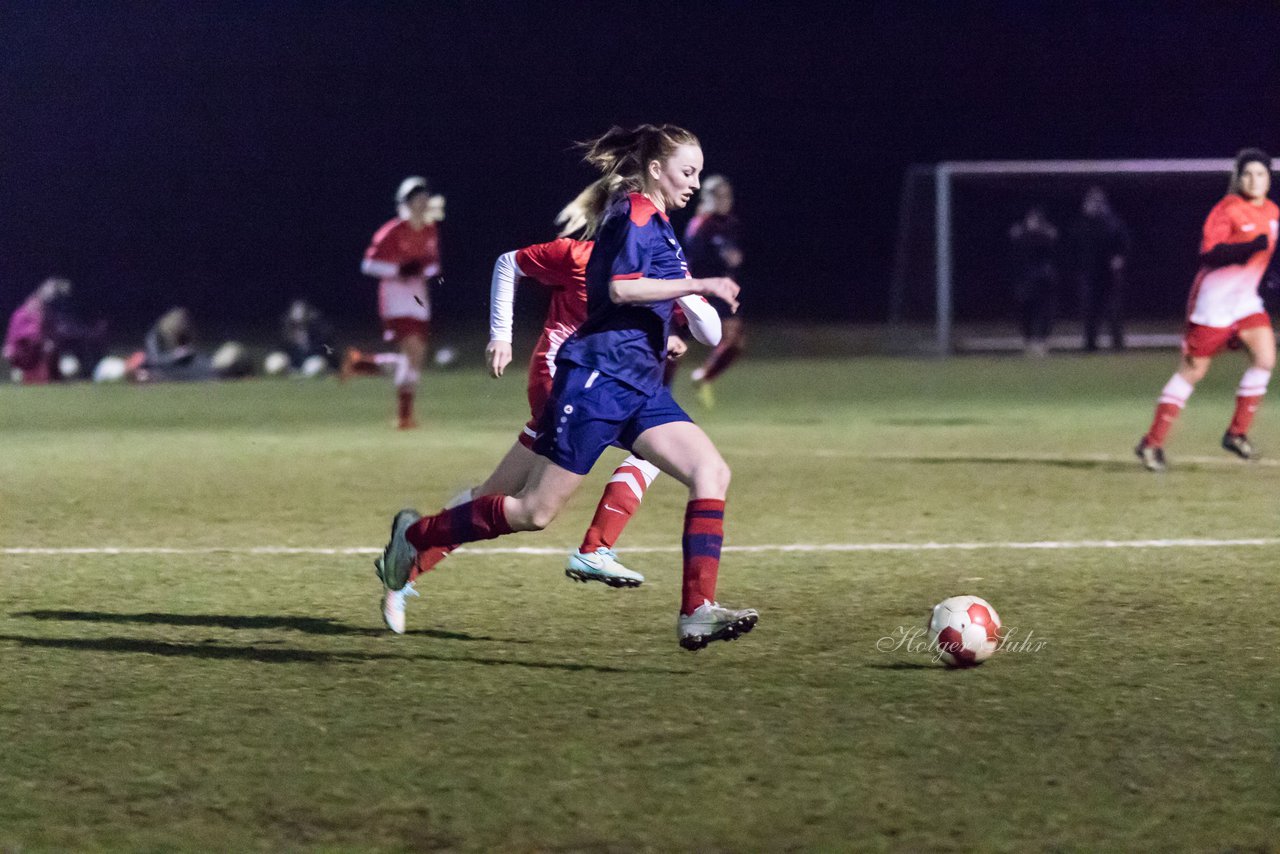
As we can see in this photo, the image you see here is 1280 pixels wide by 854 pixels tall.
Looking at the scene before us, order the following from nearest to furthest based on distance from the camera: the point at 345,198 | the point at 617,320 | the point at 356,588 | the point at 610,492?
the point at 617,320 → the point at 610,492 → the point at 356,588 → the point at 345,198

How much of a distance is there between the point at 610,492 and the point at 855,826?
311cm

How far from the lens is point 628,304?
224 inches

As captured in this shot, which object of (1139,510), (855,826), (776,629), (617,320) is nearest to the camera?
(855,826)

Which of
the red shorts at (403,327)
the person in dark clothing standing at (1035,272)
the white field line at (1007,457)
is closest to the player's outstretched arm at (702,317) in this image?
the white field line at (1007,457)

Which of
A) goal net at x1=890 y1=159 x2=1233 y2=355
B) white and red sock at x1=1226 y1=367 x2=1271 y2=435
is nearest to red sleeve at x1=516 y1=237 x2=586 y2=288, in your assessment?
white and red sock at x1=1226 y1=367 x2=1271 y2=435

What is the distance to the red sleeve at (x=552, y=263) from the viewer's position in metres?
6.67

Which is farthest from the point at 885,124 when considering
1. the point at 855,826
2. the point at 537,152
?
the point at 855,826

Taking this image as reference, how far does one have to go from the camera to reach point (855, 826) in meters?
3.96

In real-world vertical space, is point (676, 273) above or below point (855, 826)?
above

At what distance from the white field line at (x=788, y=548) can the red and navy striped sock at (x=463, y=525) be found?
7.21 ft

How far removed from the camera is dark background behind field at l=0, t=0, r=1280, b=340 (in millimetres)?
34594

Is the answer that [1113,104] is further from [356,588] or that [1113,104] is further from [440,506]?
[356,588]

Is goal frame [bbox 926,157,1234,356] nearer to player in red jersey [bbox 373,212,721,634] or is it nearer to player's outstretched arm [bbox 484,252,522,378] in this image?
player in red jersey [bbox 373,212,721,634]

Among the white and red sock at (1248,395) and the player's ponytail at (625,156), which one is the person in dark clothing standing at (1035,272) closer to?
the white and red sock at (1248,395)
